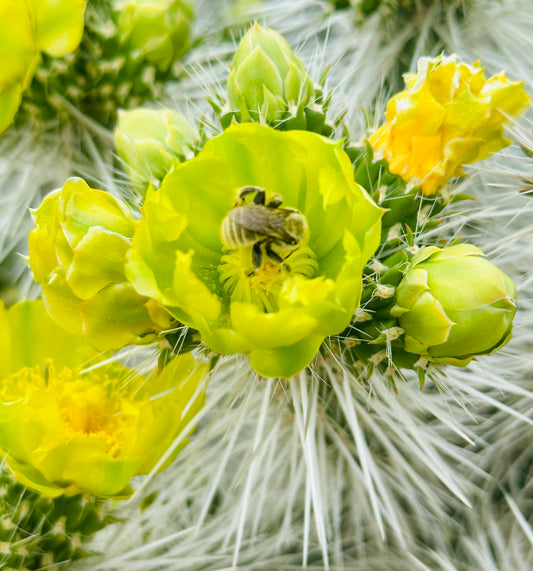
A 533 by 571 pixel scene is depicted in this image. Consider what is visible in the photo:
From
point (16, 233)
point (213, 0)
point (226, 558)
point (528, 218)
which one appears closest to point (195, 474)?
point (226, 558)

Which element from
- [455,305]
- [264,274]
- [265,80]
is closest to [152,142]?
[265,80]

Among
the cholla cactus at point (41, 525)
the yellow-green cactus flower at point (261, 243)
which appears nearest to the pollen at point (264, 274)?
the yellow-green cactus flower at point (261, 243)

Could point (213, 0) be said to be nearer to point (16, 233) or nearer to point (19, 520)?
point (16, 233)

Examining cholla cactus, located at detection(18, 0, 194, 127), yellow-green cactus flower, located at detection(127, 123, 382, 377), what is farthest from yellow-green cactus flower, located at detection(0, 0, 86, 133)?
yellow-green cactus flower, located at detection(127, 123, 382, 377)

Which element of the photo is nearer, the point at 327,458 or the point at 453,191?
the point at 453,191

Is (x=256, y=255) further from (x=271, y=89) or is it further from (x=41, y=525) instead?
A: (x=41, y=525)

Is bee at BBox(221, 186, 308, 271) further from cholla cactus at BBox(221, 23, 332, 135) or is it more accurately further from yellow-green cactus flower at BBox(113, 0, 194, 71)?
yellow-green cactus flower at BBox(113, 0, 194, 71)

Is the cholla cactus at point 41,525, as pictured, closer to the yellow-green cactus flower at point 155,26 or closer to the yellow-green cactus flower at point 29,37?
the yellow-green cactus flower at point 29,37
